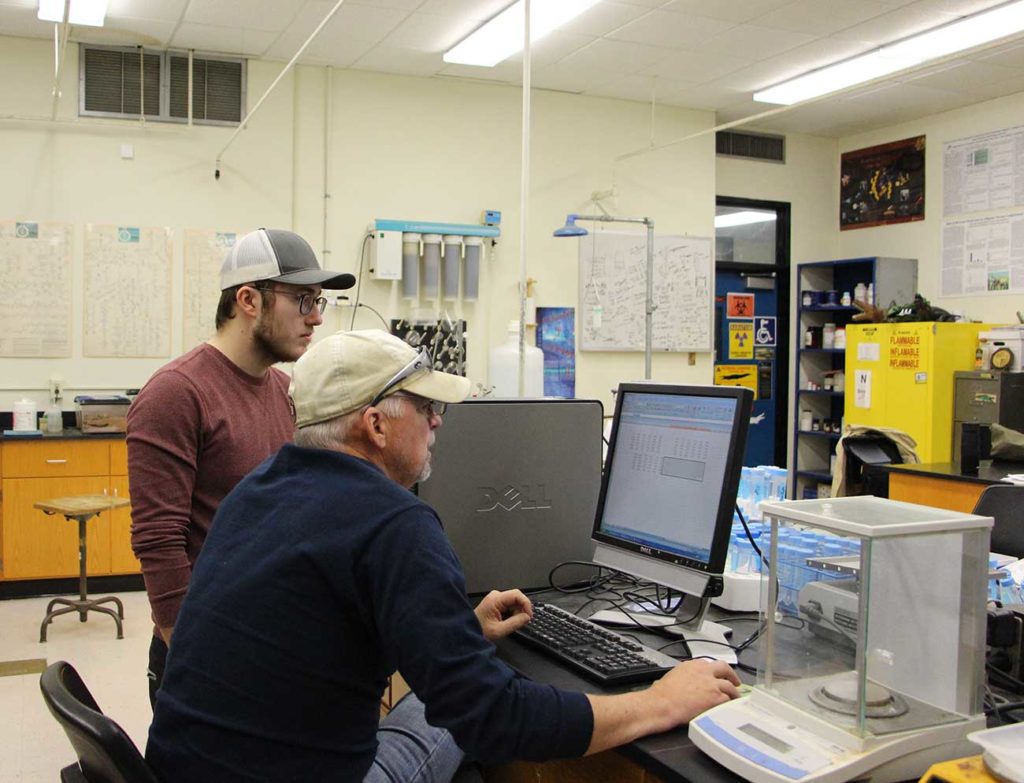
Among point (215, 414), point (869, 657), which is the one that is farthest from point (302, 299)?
point (869, 657)

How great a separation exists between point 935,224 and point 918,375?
134 cm

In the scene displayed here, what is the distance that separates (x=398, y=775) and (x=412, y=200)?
4657 millimetres

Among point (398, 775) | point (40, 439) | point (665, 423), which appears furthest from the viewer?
point (40, 439)

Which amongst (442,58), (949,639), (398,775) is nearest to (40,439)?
(442,58)

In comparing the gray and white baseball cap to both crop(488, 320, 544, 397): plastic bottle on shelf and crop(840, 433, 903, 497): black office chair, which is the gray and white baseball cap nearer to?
crop(840, 433, 903, 497): black office chair

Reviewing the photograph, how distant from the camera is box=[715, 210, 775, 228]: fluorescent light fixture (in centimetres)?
713

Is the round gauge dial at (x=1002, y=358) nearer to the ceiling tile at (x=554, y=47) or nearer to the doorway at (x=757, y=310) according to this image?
the doorway at (x=757, y=310)

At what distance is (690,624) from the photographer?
5.83 feet

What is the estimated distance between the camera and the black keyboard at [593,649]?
59.9 inches

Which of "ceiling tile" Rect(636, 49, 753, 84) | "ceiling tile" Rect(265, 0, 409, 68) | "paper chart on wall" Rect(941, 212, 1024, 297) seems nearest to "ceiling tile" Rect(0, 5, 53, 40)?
"ceiling tile" Rect(265, 0, 409, 68)

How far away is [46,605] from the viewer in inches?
189

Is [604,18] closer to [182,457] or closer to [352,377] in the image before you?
[182,457]

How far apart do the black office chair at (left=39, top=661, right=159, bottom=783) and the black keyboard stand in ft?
2.22

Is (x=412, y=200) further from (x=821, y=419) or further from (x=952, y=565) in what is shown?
(x=952, y=565)
